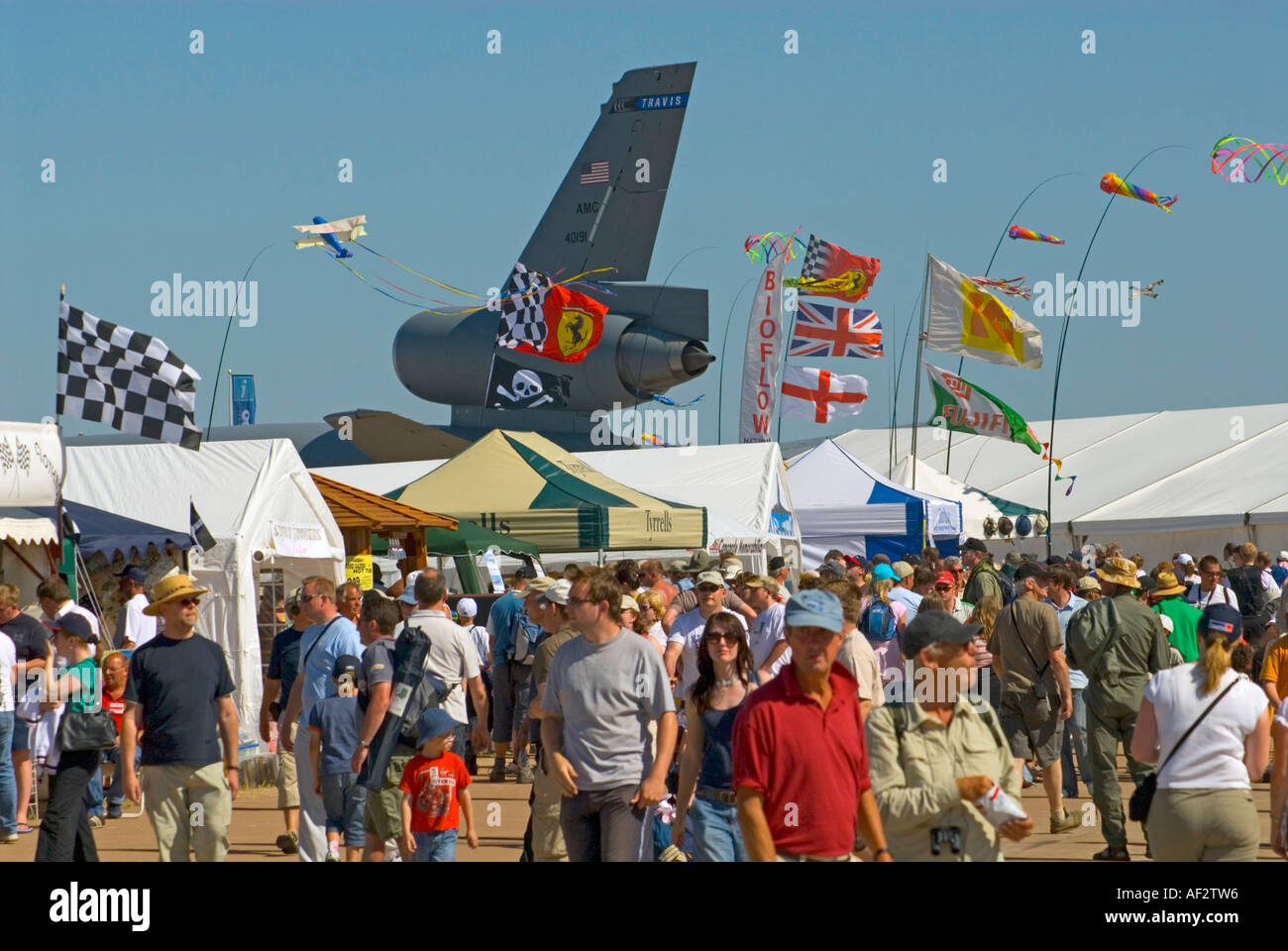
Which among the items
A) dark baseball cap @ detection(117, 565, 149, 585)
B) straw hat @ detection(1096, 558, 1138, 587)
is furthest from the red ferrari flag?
straw hat @ detection(1096, 558, 1138, 587)

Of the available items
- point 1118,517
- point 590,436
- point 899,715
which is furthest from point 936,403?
point 899,715

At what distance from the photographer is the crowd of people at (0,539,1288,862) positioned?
4.93 meters

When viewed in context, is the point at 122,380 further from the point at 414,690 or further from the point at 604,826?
the point at 604,826

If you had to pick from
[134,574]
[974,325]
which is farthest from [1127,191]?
[134,574]

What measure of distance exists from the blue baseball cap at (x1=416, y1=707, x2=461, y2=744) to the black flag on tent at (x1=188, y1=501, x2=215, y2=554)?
21.1 ft

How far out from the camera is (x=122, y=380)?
12508mm

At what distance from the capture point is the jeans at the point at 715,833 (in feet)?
21.0

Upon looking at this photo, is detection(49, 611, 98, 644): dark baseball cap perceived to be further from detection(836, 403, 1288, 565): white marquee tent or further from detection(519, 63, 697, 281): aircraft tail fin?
detection(519, 63, 697, 281): aircraft tail fin

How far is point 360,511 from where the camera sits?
16328mm

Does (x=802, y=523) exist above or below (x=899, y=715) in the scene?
above
